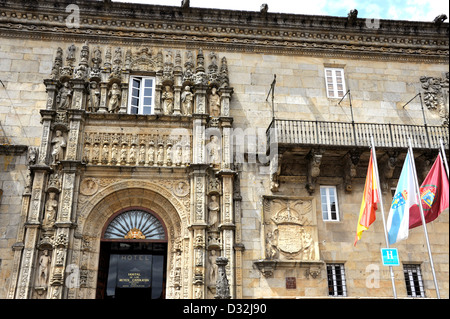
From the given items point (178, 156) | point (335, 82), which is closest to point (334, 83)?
point (335, 82)

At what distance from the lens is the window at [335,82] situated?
17.6 meters

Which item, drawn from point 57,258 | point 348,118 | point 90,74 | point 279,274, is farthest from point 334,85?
point 57,258

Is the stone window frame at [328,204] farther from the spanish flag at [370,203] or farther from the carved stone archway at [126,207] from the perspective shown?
the carved stone archway at [126,207]

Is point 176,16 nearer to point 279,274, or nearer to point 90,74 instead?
point 90,74

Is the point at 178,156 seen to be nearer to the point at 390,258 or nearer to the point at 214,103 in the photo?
the point at 214,103

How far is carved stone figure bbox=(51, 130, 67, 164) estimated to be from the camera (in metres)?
15.2

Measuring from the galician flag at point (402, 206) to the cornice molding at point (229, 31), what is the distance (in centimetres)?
716

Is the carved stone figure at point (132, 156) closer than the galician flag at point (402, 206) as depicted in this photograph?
No

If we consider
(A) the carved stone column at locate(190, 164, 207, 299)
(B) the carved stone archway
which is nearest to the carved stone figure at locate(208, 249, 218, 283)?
(A) the carved stone column at locate(190, 164, 207, 299)

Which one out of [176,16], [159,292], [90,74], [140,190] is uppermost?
[176,16]

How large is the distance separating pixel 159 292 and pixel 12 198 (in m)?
5.75

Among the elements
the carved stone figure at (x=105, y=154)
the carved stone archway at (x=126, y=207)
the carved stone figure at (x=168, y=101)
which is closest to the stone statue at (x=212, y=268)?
the carved stone archway at (x=126, y=207)

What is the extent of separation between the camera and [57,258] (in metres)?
13.9

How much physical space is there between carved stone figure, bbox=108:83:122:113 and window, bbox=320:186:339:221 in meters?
7.97
